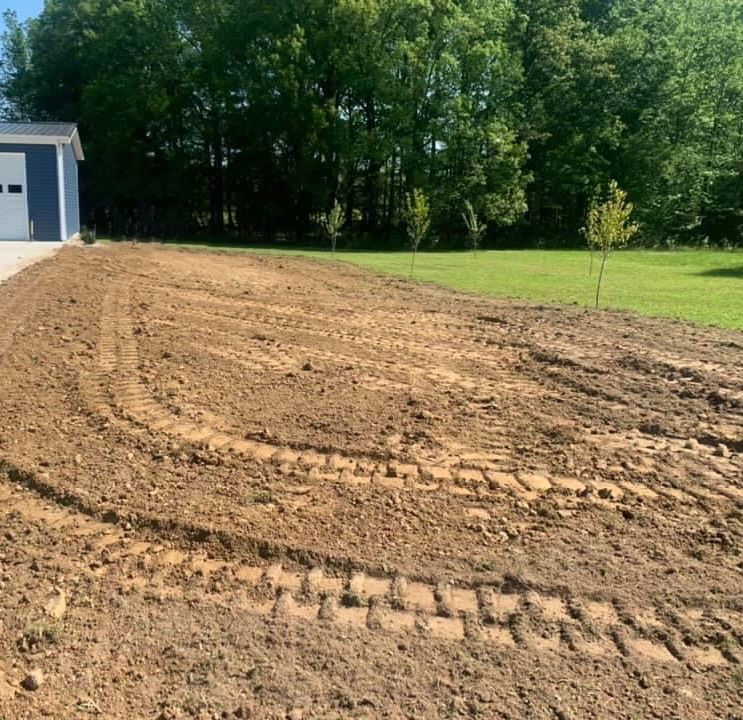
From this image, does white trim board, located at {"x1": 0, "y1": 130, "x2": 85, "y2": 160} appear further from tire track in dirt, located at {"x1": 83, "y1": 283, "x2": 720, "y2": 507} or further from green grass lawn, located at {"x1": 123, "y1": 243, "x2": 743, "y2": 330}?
tire track in dirt, located at {"x1": 83, "y1": 283, "x2": 720, "y2": 507}

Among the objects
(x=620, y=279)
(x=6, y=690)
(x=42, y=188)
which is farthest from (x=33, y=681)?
(x=42, y=188)

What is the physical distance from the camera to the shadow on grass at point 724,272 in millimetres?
20266

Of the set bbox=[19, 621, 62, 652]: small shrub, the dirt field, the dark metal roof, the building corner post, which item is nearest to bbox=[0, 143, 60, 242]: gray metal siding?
the building corner post

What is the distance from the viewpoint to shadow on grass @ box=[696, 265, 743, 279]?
66.5 feet

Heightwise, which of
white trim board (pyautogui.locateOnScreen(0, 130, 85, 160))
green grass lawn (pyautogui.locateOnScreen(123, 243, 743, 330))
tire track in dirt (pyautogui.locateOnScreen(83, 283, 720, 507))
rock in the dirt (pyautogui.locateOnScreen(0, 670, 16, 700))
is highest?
white trim board (pyautogui.locateOnScreen(0, 130, 85, 160))

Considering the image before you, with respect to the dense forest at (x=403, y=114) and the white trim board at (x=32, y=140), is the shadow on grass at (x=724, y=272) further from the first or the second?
the white trim board at (x=32, y=140)

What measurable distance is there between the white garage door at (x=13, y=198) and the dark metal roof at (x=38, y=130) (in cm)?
100

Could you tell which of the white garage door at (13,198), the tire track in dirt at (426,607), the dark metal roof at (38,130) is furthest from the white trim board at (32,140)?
the tire track in dirt at (426,607)

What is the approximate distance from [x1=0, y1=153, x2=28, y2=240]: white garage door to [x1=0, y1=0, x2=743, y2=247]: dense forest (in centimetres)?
1527

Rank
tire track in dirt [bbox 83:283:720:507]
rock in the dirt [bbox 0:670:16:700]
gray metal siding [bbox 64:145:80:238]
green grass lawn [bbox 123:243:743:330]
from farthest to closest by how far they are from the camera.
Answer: gray metal siding [bbox 64:145:80:238]
green grass lawn [bbox 123:243:743:330]
tire track in dirt [bbox 83:283:720:507]
rock in the dirt [bbox 0:670:16:700]

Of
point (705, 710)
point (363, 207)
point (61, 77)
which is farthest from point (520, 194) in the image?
point (705, 710)

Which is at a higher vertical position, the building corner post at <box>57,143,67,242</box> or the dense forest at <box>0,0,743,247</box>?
the dense forest at <box>0,0,743,247</box>

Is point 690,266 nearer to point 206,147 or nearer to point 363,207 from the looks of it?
point 363,207

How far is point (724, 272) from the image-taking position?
69.7ft
